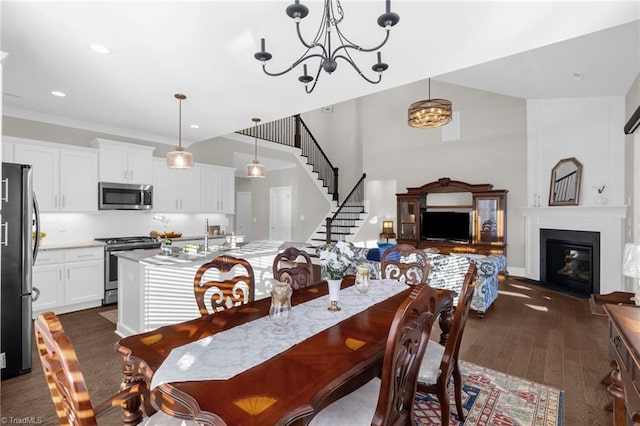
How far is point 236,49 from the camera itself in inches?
101

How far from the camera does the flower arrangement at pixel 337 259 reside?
72.8 inches

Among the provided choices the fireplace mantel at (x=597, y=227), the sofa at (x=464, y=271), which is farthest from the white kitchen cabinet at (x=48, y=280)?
the fireplace mantel at (x=597, y=227)

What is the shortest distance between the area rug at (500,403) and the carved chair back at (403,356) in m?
0.99

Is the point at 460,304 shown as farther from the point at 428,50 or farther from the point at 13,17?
the point at 13,17

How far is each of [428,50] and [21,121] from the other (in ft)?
17.7

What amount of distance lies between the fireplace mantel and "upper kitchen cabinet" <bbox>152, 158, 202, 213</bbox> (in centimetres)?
670

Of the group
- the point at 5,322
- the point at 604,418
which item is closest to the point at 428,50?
the point at 604,418

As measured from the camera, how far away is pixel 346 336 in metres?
1.51

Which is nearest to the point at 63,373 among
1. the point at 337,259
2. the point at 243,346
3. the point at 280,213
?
the point at 243,346

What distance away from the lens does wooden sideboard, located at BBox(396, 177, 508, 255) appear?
666 cm

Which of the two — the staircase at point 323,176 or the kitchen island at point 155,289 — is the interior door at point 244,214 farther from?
the kitchen island at point 155,289

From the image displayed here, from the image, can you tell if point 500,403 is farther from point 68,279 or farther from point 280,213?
point 280,213

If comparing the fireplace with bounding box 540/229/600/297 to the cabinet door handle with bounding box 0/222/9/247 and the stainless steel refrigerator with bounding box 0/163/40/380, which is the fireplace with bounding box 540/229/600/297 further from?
the cabinet door handle with bounding box 0/222/9/247

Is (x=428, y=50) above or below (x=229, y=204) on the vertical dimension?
above
